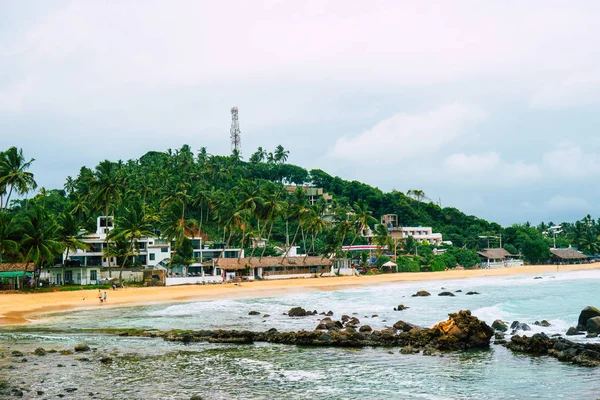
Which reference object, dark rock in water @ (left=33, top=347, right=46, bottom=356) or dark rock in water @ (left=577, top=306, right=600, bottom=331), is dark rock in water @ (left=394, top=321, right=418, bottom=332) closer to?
dark rock in water @ (left=577, top=306, right=600, bottom=331)

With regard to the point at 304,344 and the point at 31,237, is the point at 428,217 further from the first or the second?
the point at 304,344

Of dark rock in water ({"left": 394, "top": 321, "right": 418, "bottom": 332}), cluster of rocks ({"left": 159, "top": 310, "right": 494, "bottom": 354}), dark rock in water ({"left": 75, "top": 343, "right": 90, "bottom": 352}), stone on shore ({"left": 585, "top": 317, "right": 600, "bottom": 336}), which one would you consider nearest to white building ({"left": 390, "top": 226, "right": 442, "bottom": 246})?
dark rock in water ({"left": 394, "top": 321, "right": 418, "bottom": 332})

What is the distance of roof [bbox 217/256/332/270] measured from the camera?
74.3 m

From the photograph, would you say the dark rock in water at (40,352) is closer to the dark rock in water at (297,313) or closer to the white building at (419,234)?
the dark rock in water at (297,313)

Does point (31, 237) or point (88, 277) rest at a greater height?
point (31, 237)

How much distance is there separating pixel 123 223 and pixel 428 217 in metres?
90.7

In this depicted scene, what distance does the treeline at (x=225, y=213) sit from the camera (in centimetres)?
6162

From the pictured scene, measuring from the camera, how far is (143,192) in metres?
93.6

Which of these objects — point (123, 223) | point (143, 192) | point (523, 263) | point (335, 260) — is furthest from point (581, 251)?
point (123, 223)

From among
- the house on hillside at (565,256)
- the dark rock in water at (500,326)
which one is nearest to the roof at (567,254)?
the house on hillside at (565,256)

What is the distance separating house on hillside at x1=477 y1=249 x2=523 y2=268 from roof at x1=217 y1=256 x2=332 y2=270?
39366 mm

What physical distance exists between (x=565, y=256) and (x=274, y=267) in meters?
69.3

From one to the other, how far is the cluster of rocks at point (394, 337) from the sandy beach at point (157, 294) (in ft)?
51.2

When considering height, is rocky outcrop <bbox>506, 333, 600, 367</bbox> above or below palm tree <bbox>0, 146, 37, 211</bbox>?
below
